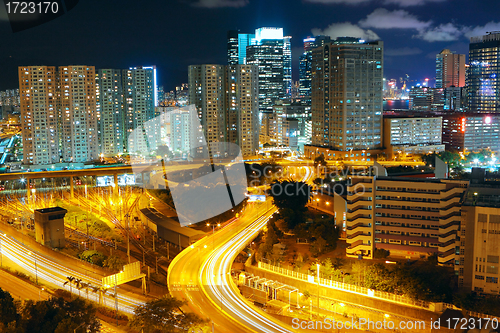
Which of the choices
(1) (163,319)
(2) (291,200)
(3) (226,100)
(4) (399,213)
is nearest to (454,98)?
(3) (226,100)

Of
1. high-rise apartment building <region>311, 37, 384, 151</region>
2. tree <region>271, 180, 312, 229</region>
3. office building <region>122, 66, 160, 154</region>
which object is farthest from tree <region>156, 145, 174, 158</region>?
tree <region>271, 180, 312, 229</region>

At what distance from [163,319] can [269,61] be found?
29.6 m

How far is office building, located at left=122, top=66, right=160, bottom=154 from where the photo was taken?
22.7 meters

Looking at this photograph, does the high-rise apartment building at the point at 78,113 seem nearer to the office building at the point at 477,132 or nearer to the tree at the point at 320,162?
the tree at the point at 320,162

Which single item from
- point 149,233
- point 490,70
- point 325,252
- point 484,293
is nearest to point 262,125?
point 490,70

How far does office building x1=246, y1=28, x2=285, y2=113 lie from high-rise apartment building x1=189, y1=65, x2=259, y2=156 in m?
11.6

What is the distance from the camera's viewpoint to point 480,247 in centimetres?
731

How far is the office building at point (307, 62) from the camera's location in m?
35.1

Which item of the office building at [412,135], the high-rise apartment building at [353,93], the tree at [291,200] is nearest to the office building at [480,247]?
the tree at [291,200]

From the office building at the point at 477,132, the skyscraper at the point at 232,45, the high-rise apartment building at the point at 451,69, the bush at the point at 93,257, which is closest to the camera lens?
the bush at the point at 93,257

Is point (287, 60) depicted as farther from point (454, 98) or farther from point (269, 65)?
point (454, 98)

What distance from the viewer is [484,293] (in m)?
7.23

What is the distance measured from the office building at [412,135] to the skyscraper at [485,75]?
751 cm

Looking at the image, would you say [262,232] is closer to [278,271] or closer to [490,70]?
[278,271]
